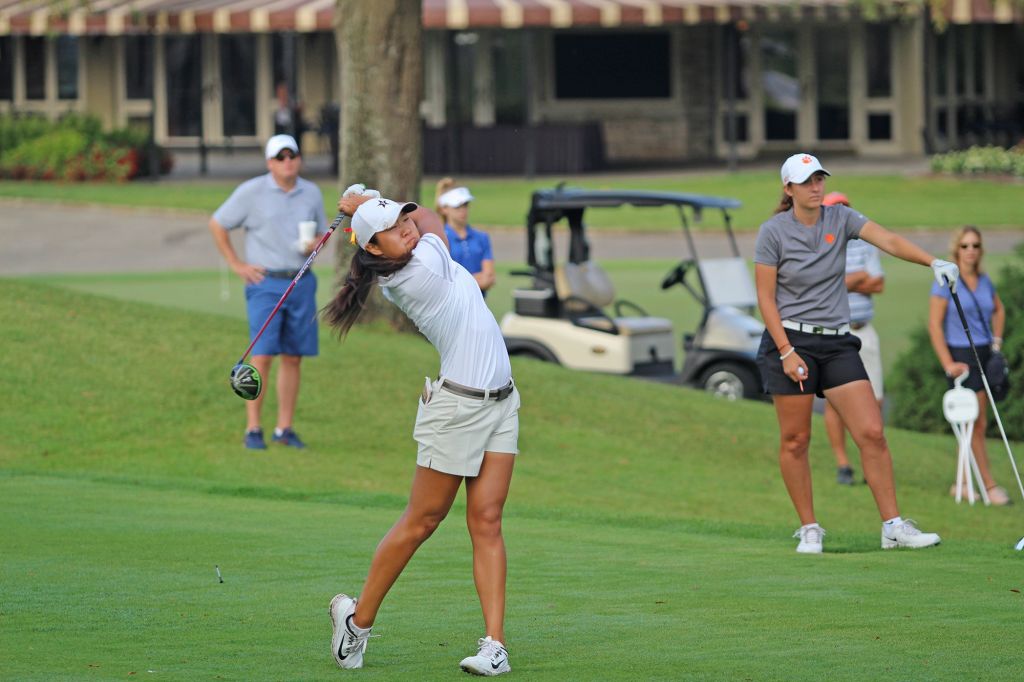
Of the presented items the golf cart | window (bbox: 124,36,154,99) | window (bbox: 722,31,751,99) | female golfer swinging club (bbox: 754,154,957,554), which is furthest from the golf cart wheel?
window (bbox: 124,36,154,99)

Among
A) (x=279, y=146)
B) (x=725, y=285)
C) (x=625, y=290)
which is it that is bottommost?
(x=625, y=290)

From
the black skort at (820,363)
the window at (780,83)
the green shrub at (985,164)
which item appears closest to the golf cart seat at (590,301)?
the black skort at (820,363)

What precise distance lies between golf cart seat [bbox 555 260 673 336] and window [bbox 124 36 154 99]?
1106 inches

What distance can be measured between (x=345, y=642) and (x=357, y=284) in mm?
1140

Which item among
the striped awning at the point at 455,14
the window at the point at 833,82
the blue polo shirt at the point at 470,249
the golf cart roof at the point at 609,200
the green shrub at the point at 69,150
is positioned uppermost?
→ the striped awning at the point at 455,14

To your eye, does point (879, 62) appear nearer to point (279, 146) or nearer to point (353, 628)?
point (279, 146)

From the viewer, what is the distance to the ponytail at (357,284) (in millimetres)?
5371

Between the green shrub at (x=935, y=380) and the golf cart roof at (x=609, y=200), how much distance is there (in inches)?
78.6

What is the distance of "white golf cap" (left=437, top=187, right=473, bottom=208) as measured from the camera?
11.3 metres

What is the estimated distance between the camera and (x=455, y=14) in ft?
109

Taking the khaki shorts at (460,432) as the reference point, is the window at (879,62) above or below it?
above

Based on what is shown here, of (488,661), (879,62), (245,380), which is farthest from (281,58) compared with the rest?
(488,661)

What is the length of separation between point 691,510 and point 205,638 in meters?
4.80

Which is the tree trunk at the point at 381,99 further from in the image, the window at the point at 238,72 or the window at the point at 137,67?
the window at the point at 137,67
